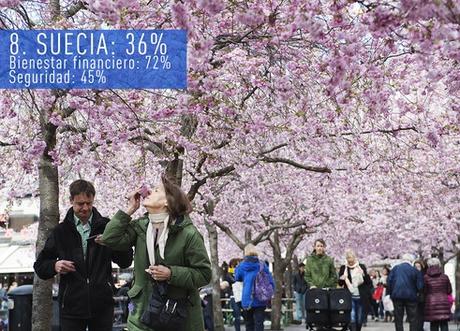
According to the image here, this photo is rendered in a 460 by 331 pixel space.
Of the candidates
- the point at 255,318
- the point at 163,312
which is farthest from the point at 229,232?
the point at 163,312

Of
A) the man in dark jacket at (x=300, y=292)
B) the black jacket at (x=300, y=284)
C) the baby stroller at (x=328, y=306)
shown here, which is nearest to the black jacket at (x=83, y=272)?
the baby stroller at (x=328, y=306)

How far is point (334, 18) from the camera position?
754 centimetres

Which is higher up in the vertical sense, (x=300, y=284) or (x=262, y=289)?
(x=262, y=289)

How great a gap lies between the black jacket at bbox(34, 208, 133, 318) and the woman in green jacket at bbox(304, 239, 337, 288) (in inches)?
354

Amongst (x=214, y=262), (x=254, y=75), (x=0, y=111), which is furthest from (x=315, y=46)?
(x=214, y=262)

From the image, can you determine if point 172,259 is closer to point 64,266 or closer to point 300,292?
point 64,266

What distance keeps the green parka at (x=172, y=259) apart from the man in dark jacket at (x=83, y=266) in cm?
58

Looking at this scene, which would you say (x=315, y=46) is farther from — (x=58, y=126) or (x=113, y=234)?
(x=113, y=234)

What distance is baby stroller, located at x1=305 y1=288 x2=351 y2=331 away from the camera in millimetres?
16266

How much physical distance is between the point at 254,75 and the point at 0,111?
3312 millimetres

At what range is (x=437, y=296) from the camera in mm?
16797

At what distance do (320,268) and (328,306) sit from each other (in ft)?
2.13

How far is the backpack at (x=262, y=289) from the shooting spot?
632 inches

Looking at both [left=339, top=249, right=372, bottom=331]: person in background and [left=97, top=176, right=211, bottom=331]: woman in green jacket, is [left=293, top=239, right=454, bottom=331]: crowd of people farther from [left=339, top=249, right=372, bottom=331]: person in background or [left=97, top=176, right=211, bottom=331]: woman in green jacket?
[left=97, top=176, right=211, bottom=331]: woman in green jacket
